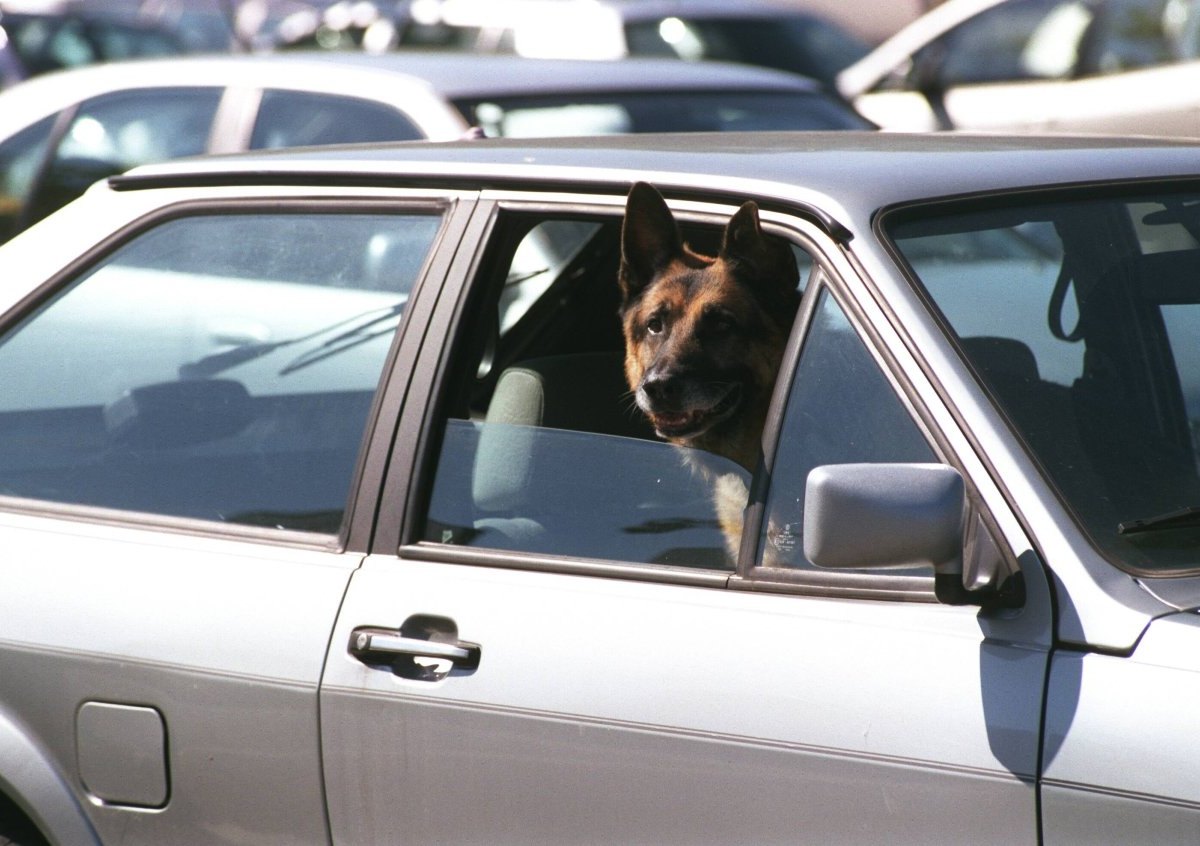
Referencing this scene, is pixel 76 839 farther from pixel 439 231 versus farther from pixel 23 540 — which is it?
pixel 439 231

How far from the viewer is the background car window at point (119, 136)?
268 inches

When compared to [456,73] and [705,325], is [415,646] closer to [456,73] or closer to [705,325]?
[705,325]

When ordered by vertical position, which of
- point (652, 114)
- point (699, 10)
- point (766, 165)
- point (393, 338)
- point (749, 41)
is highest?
point (699, 10)

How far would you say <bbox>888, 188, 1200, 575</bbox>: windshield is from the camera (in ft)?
7.40

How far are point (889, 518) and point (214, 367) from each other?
5.43 ft

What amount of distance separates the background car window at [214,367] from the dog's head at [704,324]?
0.45m

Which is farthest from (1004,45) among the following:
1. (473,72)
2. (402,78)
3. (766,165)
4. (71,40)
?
(766,165)

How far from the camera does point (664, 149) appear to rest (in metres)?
2.92

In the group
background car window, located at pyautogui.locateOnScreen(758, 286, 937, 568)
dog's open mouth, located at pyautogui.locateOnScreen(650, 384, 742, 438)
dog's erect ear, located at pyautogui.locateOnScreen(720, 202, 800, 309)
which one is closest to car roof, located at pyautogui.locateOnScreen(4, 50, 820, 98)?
dog's erect ear, located at pyautogui.locateOnScreen(720, 202, 800, 309)

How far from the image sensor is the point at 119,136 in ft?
23.0

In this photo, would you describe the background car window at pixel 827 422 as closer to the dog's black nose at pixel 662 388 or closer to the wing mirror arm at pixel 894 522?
the wing mirror arm at pixel 894 522

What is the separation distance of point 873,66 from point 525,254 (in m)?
8.05

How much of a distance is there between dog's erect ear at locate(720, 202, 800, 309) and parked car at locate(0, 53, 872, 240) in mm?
3045

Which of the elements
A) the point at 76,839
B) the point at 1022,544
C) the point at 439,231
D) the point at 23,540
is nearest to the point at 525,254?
the point at 439,231
